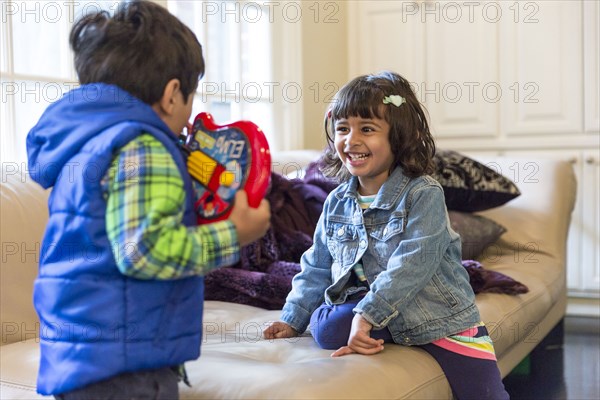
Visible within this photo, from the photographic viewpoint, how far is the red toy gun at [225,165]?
1147 mm

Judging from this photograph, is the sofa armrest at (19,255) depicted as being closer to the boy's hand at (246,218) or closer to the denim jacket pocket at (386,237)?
the denim jacket pocket at (386,237)

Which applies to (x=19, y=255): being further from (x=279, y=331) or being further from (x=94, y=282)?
(x=94, y=282)

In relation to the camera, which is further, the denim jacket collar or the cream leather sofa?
the denim jacket collar

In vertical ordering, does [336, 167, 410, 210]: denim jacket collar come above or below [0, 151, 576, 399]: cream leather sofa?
above

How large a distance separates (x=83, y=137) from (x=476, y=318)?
89 centimetres

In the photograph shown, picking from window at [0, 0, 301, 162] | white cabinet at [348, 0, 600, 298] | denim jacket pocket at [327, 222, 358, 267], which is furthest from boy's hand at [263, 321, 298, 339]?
white cabinet at [348, 0, 600, 298]

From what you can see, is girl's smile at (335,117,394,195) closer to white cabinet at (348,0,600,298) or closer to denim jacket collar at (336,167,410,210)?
denim jacket collar at (336,167,410,210)

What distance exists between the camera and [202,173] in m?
1.17

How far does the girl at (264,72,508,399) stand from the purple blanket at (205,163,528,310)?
495 mm

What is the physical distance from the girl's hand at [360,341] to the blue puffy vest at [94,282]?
18.7 inches

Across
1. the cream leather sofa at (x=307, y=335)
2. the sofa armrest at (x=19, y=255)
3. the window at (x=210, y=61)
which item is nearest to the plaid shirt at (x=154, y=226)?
the cream leather sofa at (x=307, y=335)

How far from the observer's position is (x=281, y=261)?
7.84ft

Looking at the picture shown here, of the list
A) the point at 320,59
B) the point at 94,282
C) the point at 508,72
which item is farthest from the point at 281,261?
the point at 508,72

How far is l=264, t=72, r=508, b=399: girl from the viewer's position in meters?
1.58
